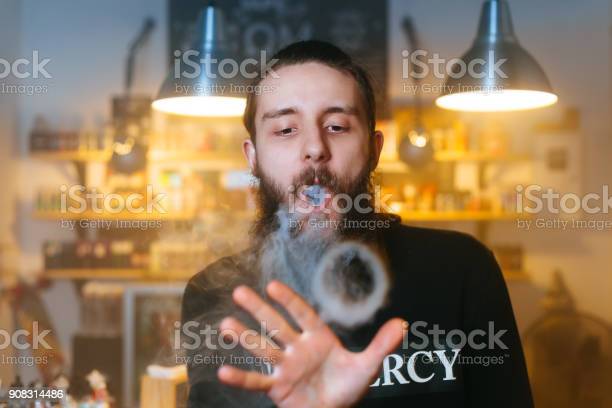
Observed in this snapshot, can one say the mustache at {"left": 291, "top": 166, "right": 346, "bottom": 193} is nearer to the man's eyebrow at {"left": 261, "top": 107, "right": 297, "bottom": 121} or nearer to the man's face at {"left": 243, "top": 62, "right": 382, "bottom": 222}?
the man's face at {"left": 243, "top": 62, "right": 382, "bottom": 222}

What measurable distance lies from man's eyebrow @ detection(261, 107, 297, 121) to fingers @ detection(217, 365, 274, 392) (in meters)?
0.48

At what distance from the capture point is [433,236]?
4.30 ft

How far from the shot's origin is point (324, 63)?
1269mm

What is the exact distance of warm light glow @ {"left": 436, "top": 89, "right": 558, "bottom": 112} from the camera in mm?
1524

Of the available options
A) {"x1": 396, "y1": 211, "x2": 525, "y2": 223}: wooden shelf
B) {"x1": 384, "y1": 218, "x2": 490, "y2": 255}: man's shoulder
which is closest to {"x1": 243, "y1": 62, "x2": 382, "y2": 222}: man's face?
{"x1": 384, "y1": 218, "x2": 490, "y2": 255}: man's shoulder

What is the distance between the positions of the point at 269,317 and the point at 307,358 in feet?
0.33

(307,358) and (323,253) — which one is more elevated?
(323,253)

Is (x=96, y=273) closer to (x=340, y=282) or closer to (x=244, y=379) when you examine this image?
(x=340, y=282)

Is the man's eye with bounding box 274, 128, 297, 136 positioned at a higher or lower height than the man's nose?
higher

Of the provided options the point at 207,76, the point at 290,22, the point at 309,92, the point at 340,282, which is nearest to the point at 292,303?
the point at 340,282

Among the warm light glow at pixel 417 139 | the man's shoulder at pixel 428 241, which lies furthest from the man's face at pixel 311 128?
the warm light glow at pixel 417 139

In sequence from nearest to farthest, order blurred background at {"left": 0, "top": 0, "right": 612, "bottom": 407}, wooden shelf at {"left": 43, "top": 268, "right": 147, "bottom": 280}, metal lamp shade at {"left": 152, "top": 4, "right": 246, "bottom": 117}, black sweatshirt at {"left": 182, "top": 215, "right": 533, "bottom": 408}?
black sweatshirt at {"left": 182, "top": 215, "right": 533, "bottom": 408} < metal lamp shade at {"left": 152, "top": 4, "right": 246, "bottom": 117} < blurred background at {"left": 0, "top": 0, "right": 612, "bottom": 407} < wooden shelf at {"left": 43, "top": 268, "right": 147, "bottom": 280}

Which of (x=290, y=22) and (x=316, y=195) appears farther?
(x=290, y=22)

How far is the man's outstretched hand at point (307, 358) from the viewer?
95cm
